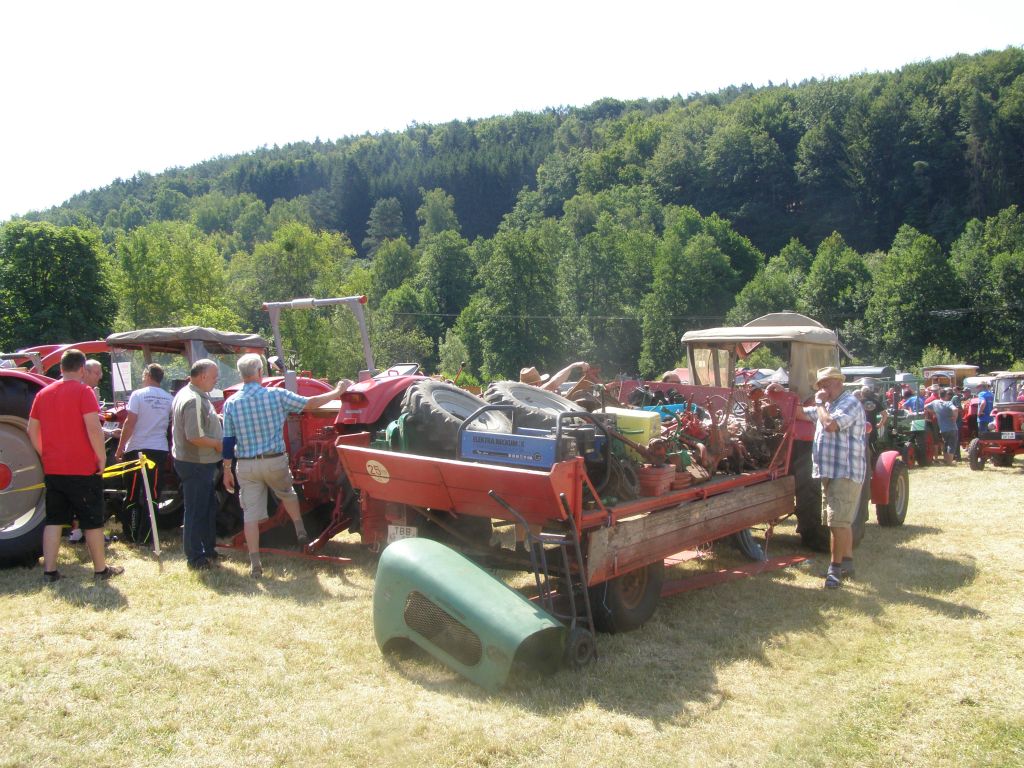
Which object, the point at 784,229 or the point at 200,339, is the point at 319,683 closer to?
the point at 200,339

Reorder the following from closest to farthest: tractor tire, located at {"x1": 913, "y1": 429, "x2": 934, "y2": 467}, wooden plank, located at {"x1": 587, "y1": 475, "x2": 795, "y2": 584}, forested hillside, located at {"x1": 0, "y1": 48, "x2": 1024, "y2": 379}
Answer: wooden plank, located at {"x1": 587, "y1": 475, "x2": 795, "y2": 584} → tractor tire, located at {"x1": 913, "y1": 429, "x2": 934, "y2": 467} → forested hillside, located at {"x1": 0, "y1": 48, "x2": 1024, "y2": 379}

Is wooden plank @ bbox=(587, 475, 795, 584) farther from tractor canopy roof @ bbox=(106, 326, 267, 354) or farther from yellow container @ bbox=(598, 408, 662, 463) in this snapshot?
tractor canopy roof @ bbox=(106, 326, 267, 354)

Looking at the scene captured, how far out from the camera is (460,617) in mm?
4246

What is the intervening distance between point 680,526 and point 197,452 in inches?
147

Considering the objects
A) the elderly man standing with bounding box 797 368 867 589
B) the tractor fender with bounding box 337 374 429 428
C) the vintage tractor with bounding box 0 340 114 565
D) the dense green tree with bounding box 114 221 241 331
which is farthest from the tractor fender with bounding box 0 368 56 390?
the dense green tree with bounding box 114 221 241 331

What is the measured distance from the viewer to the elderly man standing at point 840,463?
253 inches

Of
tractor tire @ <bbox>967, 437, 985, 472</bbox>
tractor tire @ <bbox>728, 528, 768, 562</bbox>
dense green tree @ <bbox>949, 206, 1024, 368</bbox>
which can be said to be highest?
tractor tire @ <bbox>728, 528, 768, 562</bbox>

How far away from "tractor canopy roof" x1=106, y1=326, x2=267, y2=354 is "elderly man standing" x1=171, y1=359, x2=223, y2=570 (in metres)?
2.13

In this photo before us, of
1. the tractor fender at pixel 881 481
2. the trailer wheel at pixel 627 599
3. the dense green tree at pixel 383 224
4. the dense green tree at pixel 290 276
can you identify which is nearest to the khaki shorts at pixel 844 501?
the trailer wheel at pixel 627 599

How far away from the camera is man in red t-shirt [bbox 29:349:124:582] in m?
5.89

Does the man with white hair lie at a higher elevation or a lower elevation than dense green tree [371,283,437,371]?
higher

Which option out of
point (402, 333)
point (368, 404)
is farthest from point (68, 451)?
point (402, 333)

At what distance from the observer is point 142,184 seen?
5969 inches

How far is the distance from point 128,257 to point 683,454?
48210 millimetres
